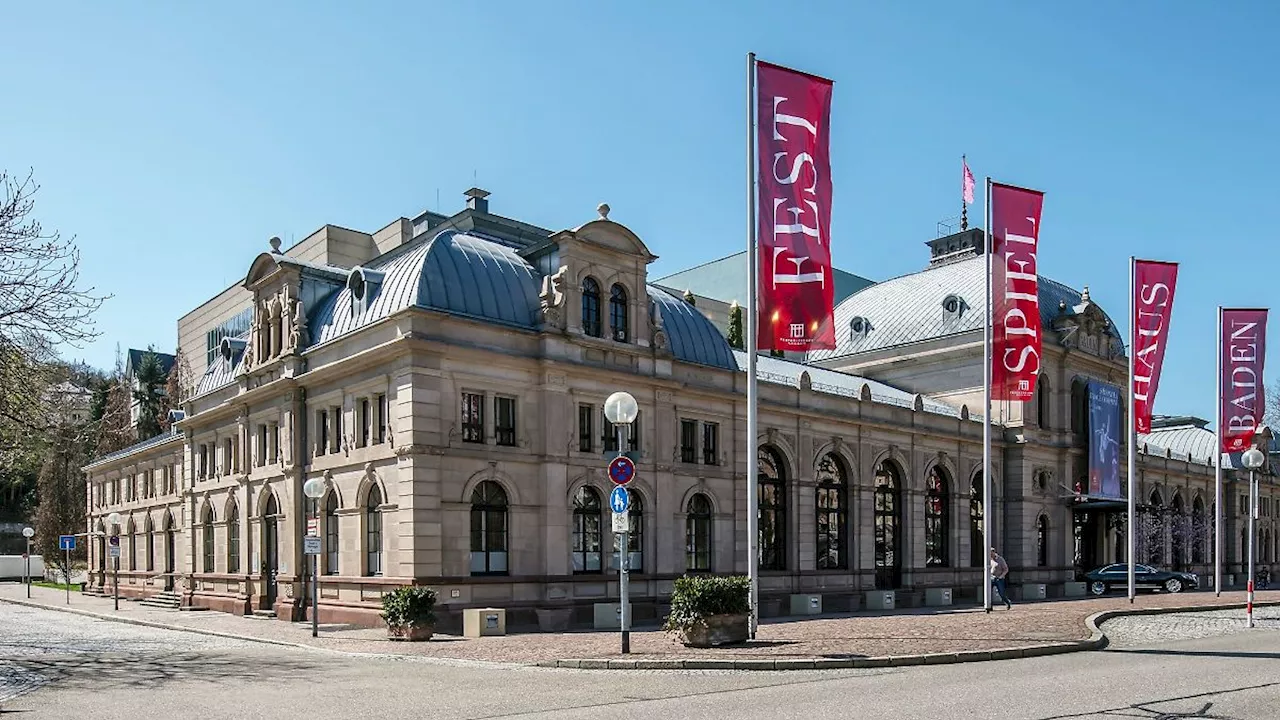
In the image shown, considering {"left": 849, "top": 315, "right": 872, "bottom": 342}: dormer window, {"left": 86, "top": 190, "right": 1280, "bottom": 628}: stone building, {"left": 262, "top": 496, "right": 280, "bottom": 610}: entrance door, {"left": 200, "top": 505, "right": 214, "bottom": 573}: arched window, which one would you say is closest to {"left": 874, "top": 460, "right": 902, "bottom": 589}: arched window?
{"left": 86, "top": 190, "right": 1280, "bottom": 628}: stone building

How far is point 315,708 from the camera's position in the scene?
14977 millimetres

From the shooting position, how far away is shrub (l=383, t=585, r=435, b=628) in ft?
86.4

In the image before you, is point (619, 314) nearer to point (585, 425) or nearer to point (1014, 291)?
point (585, 425)

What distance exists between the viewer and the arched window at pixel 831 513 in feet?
139

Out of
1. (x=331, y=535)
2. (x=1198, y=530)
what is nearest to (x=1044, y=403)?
(x=1198, y=530)

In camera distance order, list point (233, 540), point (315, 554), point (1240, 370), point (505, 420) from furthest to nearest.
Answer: point (1240, 370) → point (233, 540) → point (505, 420) → point (315, 554)

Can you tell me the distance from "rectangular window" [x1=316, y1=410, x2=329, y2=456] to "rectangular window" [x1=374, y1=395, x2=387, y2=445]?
323cm

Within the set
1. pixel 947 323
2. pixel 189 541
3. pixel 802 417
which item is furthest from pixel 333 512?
pixel 947 323

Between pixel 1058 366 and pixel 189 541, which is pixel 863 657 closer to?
pixel 189 541

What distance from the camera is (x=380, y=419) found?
31719 millimetres

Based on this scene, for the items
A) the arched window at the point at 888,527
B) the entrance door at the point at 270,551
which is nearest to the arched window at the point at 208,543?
the entrance door at the point at 270,551

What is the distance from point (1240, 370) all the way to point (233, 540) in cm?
3834

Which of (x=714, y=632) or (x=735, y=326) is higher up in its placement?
(x=735, y=326)

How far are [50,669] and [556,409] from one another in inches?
604
